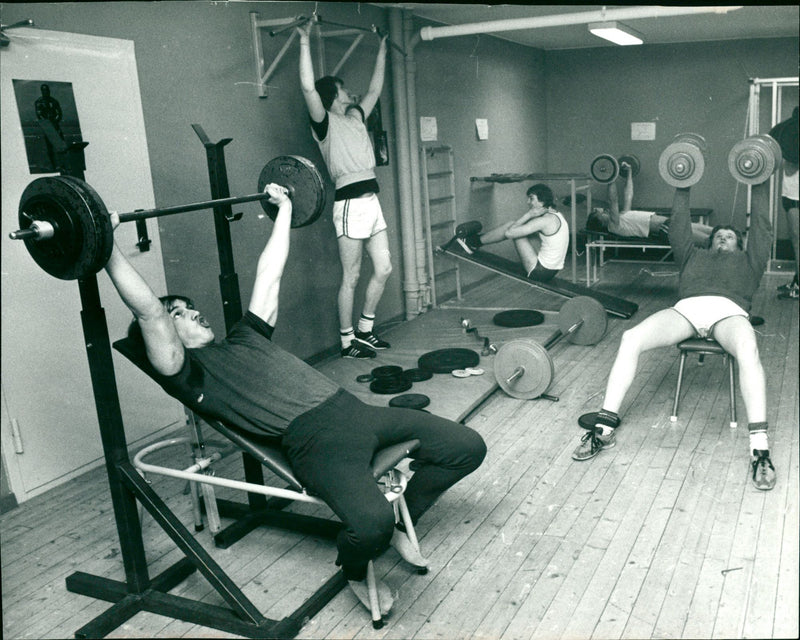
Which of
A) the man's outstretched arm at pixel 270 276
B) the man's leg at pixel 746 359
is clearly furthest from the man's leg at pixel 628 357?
the man's outstretched arm at pixel 270 276

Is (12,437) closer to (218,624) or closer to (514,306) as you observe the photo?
(218,624)

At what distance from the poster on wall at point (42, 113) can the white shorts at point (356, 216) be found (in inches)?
63.8

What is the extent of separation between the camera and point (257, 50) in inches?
142

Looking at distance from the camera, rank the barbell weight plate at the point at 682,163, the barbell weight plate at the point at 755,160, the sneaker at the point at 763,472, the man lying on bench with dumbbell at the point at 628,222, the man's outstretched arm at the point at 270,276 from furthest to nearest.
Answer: the man lying on bench with dumbbell at the point at 628,222, the barbell weight plate at the point at 682,163, the barbell weight plate at the point at 755,160, the sneaker at the point at 763,472, the man's outstretched arm at the point at 270,276

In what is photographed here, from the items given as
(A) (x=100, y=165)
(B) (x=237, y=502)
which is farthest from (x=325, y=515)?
(A) (x=100, y=165)

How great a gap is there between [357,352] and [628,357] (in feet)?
5.76

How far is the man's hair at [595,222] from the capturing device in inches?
222

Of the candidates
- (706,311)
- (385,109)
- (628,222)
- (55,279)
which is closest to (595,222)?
(628,222)

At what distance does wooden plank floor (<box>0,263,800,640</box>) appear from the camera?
186 centimetres

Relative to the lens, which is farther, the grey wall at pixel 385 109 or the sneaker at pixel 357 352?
the sneaker at pixel 357 352

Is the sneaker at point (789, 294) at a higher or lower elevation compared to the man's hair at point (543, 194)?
lower

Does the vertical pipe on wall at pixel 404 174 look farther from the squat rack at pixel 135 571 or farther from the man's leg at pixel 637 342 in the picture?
the squat rack at pixel 135 571

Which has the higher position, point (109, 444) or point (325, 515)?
point (109, 444)

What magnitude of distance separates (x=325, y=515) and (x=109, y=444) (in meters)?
0.86
